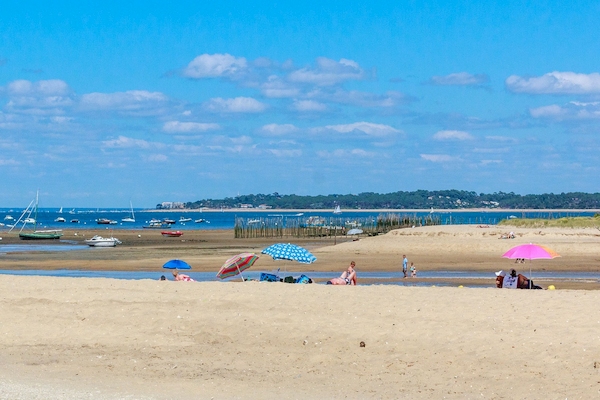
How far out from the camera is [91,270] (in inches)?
1495

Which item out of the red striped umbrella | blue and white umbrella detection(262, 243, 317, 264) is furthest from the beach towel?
the red striped umbrella

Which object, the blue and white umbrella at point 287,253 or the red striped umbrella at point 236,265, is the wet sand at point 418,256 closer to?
the blue and white umbrella at point 287,253

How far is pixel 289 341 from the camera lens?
13.5 metres

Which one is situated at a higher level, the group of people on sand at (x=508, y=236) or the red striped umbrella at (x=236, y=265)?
the group of people on sand at (x=508, y=236)

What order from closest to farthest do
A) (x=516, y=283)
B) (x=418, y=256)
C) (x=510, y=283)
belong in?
(x=516, y=283)
(x=510, y=283)
(x=418, y=256)

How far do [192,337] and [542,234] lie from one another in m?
44.4

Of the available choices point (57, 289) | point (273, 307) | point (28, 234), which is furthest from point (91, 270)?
point (28, 234)

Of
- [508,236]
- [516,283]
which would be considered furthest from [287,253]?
[508,236]

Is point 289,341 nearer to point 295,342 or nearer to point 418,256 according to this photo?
point 295,342

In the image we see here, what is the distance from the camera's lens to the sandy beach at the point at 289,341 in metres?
11.1

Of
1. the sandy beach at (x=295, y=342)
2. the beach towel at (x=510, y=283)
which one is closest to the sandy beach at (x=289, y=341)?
the sandy beach at (x=295, y=342)

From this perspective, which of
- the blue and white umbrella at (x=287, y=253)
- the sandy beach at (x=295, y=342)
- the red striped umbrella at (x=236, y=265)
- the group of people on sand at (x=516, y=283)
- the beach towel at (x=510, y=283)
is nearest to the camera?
the sandy beach at (x=295, y=342)

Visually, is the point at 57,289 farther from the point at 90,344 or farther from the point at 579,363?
the point at 579,363

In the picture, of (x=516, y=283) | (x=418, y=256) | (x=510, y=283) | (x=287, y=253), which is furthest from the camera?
(x=418, y=256)
